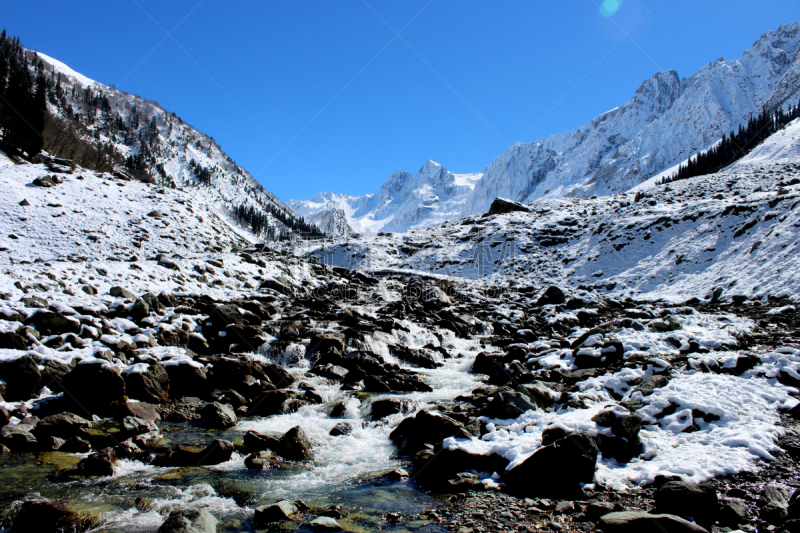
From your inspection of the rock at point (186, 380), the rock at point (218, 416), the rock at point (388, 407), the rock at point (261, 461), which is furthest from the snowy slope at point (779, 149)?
the rock at point (186, 380)

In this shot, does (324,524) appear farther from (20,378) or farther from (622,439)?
(20,378)

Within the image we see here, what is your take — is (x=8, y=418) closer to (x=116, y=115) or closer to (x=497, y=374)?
(x=497, y=374)

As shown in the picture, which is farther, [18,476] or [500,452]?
[500,452]

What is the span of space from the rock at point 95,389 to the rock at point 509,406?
29.8ft

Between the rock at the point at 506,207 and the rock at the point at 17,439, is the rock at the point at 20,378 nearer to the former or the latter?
the rock at the point at 17,439

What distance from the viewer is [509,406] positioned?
866 centimetres

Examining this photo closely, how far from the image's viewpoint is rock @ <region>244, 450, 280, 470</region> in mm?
7484

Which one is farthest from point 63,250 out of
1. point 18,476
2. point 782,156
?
point 782,156

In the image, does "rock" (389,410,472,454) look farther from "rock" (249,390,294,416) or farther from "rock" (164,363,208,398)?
"rock" (164,363,208,398)

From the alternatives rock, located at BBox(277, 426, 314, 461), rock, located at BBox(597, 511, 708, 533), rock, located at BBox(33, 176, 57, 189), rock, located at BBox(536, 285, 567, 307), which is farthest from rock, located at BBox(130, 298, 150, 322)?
rock, located at BBox(536, 285, 567, 307)

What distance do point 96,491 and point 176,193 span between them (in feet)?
101

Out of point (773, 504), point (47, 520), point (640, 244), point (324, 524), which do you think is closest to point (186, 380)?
point (47, 520)

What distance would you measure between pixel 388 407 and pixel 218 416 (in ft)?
14.7

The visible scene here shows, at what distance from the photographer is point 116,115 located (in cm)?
19375
